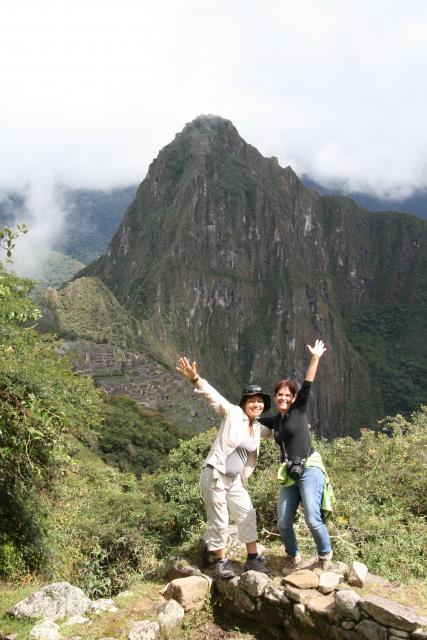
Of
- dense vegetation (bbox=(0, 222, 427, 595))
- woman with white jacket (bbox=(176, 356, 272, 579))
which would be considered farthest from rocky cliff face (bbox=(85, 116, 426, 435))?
woman with white jacket (bbox=(176, 356, 272, 579))

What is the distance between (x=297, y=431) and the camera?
15.7ft

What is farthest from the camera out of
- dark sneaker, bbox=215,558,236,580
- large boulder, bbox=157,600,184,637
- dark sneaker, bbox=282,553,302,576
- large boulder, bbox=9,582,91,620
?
dark sneaker, bbox=282,553,302,576

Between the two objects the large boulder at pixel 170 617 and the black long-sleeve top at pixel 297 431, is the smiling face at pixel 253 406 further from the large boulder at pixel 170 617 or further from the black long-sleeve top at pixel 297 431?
the large boulder at pixel 170 617

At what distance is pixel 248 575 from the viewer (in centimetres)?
459

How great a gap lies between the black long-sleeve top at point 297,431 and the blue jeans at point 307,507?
198 mm

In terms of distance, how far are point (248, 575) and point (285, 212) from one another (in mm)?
125526

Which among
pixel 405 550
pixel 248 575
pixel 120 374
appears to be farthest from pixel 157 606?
pixel 120 374

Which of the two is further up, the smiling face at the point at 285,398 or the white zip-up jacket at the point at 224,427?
the smiling face at the point at 285,398

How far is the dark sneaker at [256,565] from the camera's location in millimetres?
4807

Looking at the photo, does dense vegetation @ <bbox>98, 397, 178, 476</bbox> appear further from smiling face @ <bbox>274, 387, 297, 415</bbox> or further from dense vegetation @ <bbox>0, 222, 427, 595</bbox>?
smiling face @ <bbox>274, 387, 297, 415</bbox>

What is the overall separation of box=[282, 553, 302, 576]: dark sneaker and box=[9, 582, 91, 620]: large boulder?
6.51ft

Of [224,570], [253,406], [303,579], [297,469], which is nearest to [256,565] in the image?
[224,570]

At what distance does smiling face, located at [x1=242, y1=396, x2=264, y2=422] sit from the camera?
16.0 feet

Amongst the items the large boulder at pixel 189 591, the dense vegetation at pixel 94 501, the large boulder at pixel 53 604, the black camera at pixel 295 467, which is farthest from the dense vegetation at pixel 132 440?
the black camera at pixel 295 467
